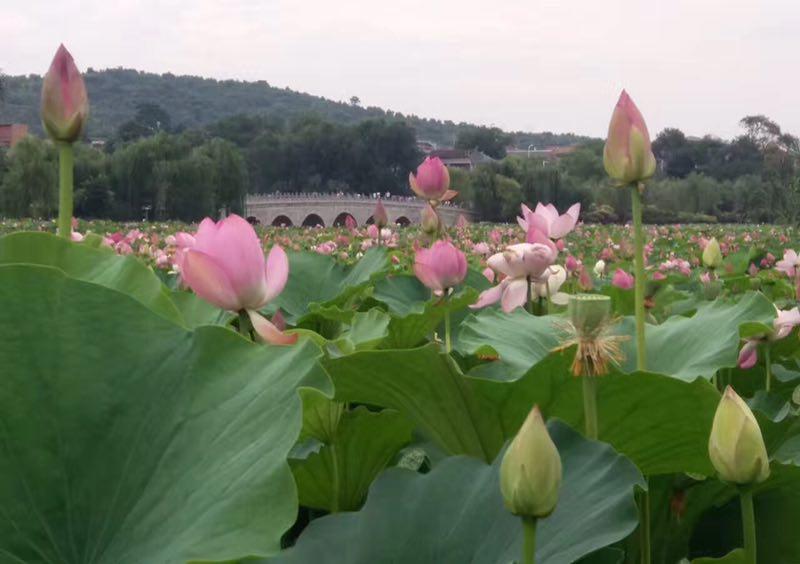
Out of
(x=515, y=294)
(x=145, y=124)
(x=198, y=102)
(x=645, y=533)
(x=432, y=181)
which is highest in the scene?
(x=198, y=102)

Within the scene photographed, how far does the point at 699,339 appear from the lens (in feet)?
3.01

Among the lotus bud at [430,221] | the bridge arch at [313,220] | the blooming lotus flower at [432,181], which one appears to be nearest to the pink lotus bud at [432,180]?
the blooming lotus flower at [432,181]


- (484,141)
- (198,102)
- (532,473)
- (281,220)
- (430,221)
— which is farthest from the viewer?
(198,102)

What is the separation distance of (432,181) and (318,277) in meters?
0.37

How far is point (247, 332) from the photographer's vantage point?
0.66 m

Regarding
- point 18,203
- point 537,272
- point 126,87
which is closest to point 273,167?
point 126,87

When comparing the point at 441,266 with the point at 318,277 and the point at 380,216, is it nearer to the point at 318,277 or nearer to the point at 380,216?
the point at 318,277

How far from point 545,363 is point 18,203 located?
Answer: 19223mm

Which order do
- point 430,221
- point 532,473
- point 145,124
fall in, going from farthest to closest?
point 145,124 → point 430,221 → point 532,473

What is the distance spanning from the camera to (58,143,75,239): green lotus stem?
0.70m

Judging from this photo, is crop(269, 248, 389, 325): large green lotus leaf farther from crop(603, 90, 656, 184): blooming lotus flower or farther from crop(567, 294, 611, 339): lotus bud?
crop(567, 294, 611, 339): lotus bud

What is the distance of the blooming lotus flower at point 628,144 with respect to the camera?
75 cm

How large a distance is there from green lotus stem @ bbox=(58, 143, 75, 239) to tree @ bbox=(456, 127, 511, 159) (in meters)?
56.1

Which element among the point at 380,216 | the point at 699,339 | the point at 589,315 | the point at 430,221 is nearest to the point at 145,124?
the point at 380,216
